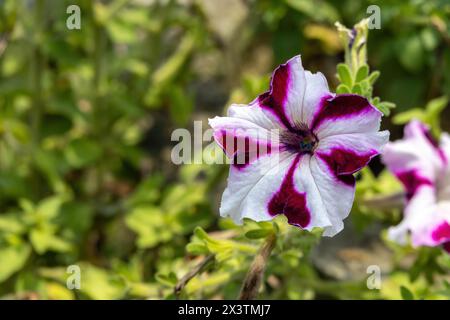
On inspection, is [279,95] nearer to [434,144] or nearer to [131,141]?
[434,144]

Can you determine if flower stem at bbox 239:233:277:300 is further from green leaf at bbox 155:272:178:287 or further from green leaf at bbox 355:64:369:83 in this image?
green leaf at bbox 355:64:369:83

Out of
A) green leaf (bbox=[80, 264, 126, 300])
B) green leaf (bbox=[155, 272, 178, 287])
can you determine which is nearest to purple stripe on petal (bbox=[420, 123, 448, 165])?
green leaf (bbox=[155, 272, 178, 287])

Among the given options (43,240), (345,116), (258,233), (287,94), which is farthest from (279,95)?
(43,240)

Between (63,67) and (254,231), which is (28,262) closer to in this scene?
(63,67)

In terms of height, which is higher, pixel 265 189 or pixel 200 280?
pixel 265 189

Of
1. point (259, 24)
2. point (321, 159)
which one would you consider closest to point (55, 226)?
point (321, 159)

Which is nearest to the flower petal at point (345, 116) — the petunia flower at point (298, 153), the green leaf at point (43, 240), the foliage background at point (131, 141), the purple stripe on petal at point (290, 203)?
the petunia flower at point (298, 153)
